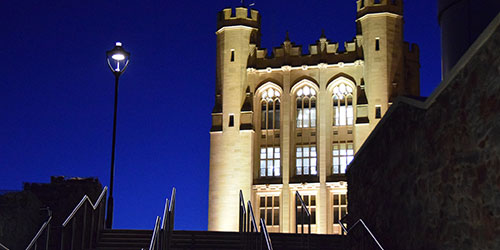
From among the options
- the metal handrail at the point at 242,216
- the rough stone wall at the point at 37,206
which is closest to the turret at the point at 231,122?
the rough stone wall at the point at 37,206

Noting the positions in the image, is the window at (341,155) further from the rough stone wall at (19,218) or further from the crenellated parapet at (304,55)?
the rough stone wall at (19,218)

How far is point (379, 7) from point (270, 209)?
36.0 ft

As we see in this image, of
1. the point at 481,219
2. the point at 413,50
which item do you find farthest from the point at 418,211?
the point at 413,50

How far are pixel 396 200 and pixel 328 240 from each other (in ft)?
16.4

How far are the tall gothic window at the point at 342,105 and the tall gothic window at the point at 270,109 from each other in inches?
107

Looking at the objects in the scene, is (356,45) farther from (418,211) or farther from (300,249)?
(418,211)

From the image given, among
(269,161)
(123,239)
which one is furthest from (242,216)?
(269,161)

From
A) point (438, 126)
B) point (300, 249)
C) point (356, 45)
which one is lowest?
point (300, 249)

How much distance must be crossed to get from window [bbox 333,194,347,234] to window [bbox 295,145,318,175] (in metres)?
1.71

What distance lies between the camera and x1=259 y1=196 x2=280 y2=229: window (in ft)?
130

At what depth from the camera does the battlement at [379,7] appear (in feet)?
136

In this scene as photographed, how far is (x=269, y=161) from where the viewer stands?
41.0 m

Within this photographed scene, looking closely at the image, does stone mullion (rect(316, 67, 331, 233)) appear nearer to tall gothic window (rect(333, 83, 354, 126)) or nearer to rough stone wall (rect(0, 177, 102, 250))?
tall gothic window (rect(333, 83, 354, 126))

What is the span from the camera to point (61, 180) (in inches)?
706
